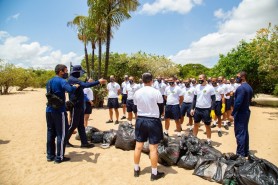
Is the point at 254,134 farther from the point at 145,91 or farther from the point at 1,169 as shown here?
the point at 1,169

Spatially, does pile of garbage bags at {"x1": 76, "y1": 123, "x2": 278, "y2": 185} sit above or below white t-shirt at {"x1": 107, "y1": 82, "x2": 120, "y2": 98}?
below

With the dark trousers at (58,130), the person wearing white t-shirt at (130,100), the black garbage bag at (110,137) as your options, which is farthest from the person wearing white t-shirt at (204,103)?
the dark trousers at (58,130)

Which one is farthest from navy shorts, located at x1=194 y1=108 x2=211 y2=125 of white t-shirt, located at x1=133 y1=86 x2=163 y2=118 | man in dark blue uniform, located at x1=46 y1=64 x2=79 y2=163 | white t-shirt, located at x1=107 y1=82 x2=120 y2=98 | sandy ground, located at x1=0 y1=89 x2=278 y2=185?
white t-shirt, located at x1=107 y1=82 x2=120 y2=98

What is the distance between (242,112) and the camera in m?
5.93

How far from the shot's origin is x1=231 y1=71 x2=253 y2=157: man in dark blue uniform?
5.83 m

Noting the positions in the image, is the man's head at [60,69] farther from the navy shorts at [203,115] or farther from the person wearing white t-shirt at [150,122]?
the navy shorts at [203,115]

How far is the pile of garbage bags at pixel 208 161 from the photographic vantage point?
4.23m

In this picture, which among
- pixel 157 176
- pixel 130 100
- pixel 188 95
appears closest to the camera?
pixel 157 176

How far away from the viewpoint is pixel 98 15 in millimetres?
16297

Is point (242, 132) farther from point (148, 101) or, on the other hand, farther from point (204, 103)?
point (148, 101)

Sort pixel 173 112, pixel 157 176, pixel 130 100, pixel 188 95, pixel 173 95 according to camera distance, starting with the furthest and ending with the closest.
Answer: pixel 130 100
pixel 188 95
pixel 173 95
pixel 173 112
pixel 157 176

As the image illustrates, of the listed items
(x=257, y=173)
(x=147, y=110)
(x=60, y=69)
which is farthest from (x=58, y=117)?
(x=257, y=173)

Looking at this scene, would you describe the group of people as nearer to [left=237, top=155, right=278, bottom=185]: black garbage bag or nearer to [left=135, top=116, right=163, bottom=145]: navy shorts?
[left=135, top=116, right=163, bottom=145]: navy shorts

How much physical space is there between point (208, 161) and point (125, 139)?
7.52 ft
